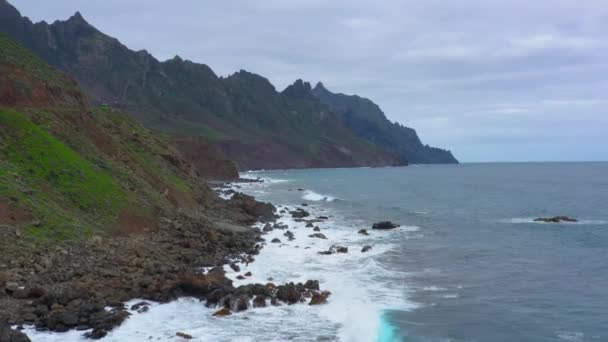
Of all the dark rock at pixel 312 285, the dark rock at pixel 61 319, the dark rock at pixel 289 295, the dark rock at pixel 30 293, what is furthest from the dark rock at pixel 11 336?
the dark rock at pixel 312 285

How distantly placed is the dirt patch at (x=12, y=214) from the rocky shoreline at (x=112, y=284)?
230 centimetres

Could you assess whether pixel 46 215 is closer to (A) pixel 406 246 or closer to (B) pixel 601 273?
(A) pixel 406 246

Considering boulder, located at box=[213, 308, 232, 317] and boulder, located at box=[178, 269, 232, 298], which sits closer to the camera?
boulder, located at box=[213, 308, 232, 317]

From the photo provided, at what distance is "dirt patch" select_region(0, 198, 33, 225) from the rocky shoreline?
230cm

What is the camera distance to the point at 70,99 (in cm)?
4391

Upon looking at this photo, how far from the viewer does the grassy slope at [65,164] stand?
1042 inches

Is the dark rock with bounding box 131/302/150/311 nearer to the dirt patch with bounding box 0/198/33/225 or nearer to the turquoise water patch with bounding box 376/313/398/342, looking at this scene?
the turquoise water patch with bounding box 376/313/398/342

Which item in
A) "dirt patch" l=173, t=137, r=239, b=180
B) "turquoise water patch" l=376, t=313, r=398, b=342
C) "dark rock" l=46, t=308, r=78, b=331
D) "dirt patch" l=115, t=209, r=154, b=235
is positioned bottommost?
"turquoise water patch" l=376, t=313, r=398, b=342

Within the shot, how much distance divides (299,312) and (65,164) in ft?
60.3

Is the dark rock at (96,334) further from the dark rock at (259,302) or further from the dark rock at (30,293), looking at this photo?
the dark rock at (259,302)

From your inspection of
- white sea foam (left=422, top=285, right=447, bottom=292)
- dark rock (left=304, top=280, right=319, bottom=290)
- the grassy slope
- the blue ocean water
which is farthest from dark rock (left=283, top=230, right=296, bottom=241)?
dark rock (left=304, top=280, right=319, bottom=290)

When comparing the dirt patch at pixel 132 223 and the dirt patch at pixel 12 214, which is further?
the dirt patch at pixel 132 223

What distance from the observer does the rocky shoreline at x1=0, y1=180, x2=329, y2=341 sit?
661 inches

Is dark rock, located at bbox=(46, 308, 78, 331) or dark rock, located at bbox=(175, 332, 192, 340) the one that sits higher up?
dark rock, located at bbox=(46, 308, 78, 331)
